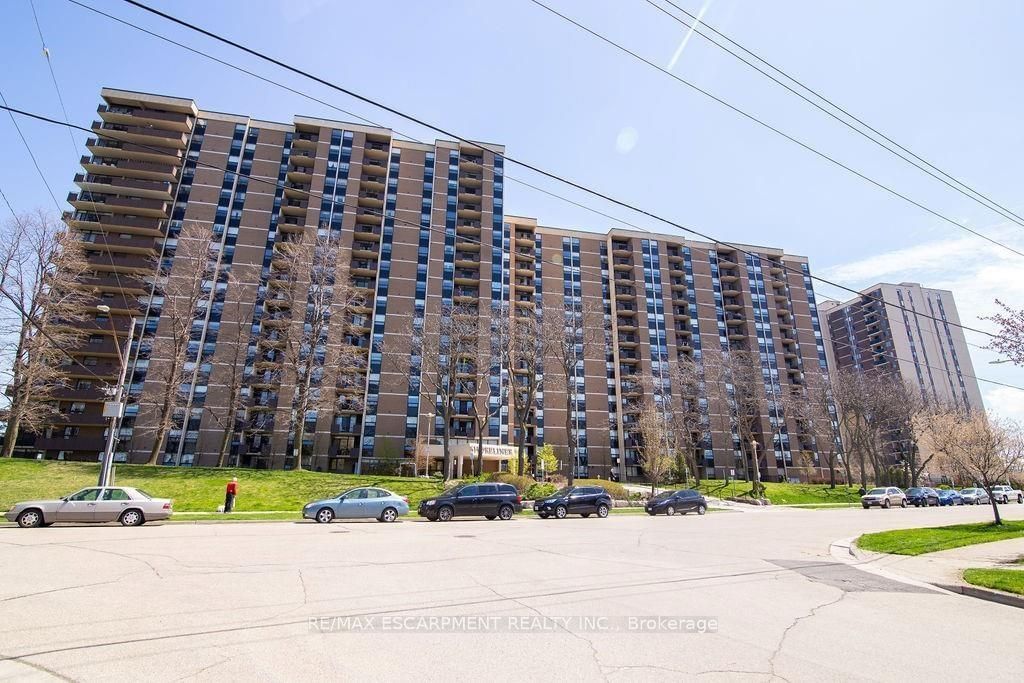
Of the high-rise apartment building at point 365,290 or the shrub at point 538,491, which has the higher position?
the high-rise apartment building at point 365,290

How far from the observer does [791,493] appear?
4953 centimetres

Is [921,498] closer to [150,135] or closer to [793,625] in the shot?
[793,625]

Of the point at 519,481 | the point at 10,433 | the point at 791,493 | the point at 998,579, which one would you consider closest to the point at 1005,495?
the point at 791,493

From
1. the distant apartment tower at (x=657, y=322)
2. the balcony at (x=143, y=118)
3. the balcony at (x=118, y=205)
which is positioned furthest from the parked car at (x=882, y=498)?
the balcony at (x=143, y=118)

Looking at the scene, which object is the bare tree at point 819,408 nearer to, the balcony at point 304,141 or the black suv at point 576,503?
the black suv at point 576,503

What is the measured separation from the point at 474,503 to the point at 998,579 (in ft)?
57.2

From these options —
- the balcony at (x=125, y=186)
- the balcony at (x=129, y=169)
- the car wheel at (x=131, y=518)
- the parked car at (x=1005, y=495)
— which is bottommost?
the parked car at (x=1005, y=495)

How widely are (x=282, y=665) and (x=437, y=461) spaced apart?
5318 cm

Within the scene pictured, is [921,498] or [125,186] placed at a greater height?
[125,186]

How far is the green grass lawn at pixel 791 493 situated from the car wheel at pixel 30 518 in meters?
47.7

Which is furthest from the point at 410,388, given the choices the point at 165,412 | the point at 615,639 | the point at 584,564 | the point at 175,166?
the point at 615,639

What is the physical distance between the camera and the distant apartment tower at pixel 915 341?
99062mm

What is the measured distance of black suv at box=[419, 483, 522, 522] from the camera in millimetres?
21547

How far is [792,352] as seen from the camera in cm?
8188
